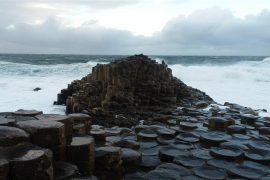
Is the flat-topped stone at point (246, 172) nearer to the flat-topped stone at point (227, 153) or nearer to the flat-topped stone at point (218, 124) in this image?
the flat-topped stone at point (227, 153)

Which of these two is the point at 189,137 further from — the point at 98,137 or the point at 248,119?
the point at 248,119

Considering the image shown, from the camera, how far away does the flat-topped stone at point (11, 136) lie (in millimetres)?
3002

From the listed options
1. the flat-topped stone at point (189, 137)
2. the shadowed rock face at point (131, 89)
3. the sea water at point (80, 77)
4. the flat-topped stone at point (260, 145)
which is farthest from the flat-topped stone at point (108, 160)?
the sea water at point (80, 77)

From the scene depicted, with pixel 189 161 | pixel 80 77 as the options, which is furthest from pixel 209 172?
pixel 80 77

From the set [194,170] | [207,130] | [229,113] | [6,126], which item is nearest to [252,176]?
[194,170]

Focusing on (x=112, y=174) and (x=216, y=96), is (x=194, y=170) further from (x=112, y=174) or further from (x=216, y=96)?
(x=216, y=96)

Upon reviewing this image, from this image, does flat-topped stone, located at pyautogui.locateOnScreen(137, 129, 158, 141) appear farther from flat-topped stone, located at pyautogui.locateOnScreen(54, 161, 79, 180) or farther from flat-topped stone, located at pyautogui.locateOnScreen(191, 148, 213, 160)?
flat-topped stone, located at pyautogui.locateOnScreen(54, 161, 79, 180)

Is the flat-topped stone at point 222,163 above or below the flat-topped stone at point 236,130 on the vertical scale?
below

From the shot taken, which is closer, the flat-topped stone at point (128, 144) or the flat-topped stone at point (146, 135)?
the flat-topped stone at point (128, 144)

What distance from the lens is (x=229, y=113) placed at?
7770 mm

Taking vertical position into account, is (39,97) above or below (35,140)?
below

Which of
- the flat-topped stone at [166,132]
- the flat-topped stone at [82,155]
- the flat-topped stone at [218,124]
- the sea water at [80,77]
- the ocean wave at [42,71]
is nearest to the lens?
the flat-topped stone at [82,155]

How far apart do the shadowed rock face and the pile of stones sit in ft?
11.8

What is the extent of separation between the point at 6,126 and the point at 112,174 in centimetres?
130
